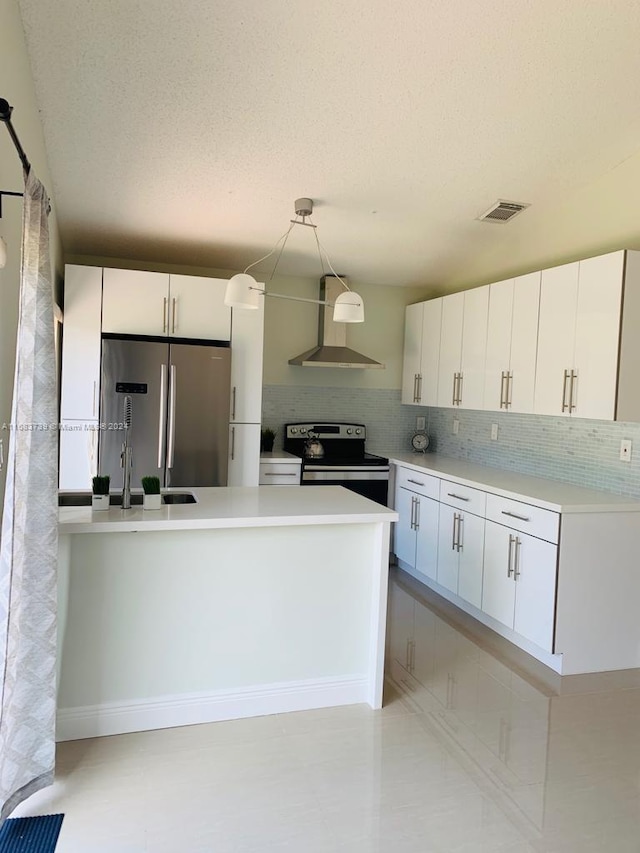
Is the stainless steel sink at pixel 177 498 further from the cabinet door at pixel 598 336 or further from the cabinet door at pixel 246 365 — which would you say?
the cabinet door at pixel 598 336

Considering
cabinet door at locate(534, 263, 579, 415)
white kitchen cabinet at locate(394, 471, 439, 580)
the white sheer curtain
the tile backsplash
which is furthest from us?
the tile backsplash

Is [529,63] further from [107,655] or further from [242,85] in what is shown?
[107,655]

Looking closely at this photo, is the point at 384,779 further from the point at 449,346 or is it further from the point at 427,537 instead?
the point at 449,346

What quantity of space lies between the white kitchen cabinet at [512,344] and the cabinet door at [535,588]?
3.14 feet

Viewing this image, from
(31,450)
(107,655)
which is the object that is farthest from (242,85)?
(107,655)

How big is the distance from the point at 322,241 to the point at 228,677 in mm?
3128

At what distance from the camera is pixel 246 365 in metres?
4.61

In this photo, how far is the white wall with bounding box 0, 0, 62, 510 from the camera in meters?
2.00

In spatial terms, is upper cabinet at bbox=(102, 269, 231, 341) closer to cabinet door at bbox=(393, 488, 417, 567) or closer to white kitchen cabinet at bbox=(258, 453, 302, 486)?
white kitchen cabinet at bbox=(258, 453, 302, 486)

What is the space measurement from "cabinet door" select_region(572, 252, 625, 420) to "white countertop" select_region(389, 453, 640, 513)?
46 cm

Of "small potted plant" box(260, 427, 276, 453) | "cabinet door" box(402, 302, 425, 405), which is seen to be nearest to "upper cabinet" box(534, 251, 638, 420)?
"cabinet door" box(402, 302, 425, 405)

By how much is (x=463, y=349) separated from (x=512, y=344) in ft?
2.01

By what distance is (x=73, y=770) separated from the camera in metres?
2.31

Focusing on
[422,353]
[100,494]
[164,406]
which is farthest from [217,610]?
[422,353]
